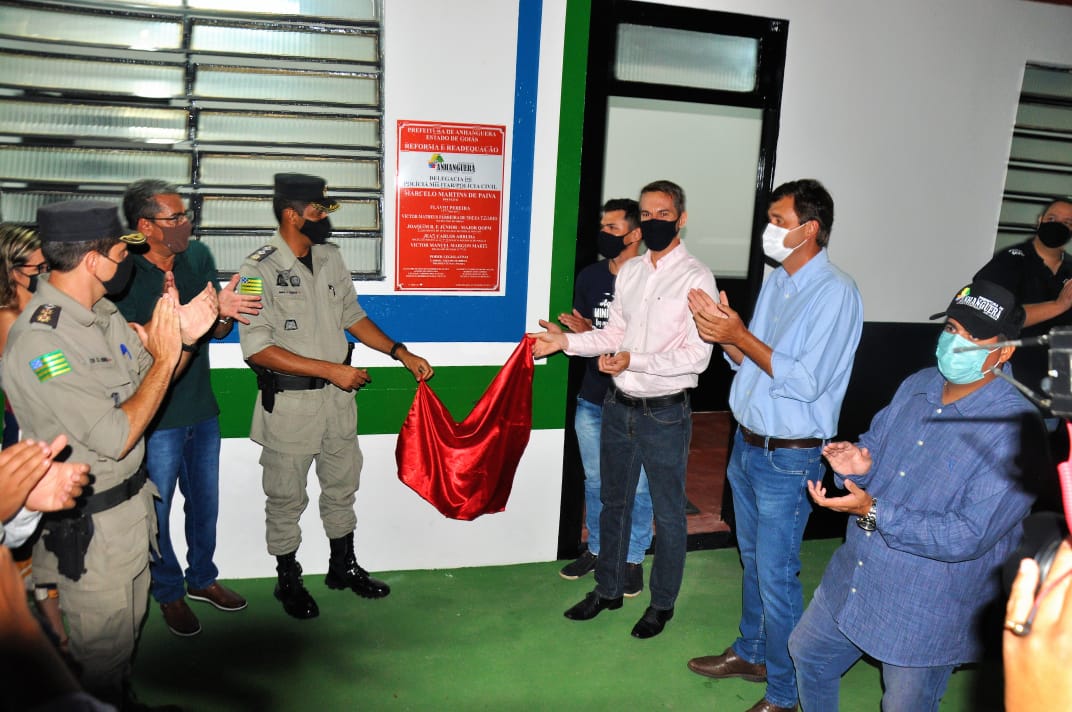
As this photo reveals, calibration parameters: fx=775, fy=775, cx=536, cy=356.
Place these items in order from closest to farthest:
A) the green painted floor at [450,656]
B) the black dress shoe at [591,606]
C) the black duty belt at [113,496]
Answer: the black duty belt at [113,496], the green painted floor at [450,656], the black dress shoe at [591,606]

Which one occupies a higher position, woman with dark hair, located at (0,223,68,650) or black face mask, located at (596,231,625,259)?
black face mask, located at (596,231,625,259)

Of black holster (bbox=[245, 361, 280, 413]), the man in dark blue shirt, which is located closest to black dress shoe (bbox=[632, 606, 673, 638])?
the man in dark blue shirt

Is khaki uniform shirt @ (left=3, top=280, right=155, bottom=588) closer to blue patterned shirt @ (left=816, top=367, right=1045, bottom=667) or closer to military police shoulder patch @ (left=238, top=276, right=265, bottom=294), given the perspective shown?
military police shoulder patch @ (left=238, top=276, right=265, bottom=294)

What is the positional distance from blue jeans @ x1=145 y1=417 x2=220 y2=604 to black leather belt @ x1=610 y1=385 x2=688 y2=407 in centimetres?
192

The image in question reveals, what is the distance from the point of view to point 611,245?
407 cm

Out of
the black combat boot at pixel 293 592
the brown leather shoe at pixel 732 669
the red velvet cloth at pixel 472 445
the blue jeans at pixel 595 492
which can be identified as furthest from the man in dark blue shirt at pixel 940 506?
the black combat boot at pixel 293 592

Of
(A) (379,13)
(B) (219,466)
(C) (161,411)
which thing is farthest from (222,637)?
(A) (379,13)

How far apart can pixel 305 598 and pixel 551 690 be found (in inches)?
51.1

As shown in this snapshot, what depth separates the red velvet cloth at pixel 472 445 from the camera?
393 centimetres

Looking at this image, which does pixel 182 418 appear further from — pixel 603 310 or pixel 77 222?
pixel 603 310

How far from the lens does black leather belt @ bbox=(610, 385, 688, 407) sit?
11.5 feet

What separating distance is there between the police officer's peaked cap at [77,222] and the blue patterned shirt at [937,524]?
2.42m

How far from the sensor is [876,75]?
14.6 ft

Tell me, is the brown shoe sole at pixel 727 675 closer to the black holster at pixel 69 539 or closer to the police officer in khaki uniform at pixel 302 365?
the police officer in khaki uniform at pixel 302 365
